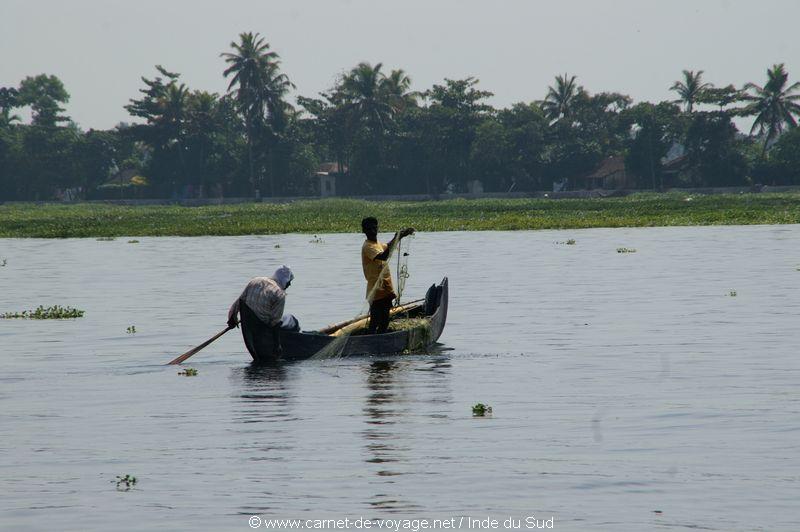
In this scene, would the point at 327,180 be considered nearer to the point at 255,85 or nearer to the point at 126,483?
the point at 255,85

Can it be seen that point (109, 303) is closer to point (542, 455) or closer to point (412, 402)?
point (412, 402)

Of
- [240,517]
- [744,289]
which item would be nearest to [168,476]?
[240,517]

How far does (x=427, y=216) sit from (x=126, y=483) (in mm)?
83165

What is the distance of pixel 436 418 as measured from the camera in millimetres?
16141

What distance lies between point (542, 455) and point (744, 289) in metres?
23.4

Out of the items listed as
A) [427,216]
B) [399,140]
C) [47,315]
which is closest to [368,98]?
[399,140]

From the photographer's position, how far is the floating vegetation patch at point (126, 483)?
41.2ft

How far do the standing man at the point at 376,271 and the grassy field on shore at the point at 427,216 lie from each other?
5759 centimetres

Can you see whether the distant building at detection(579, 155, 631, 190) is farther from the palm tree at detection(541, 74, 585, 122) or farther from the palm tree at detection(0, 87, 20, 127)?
the palm tree at detection(0, 87, 20, 127)

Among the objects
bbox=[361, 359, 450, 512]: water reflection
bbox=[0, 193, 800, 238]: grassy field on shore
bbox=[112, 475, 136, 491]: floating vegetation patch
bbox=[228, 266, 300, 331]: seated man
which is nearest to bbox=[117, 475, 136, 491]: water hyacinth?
bbox=[112, 475, 136, 491]: floating vegetation patch

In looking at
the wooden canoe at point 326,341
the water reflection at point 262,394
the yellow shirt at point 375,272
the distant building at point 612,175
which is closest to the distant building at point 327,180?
the distant building at point 612,175

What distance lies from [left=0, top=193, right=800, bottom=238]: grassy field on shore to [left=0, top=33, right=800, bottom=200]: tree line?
507 inches

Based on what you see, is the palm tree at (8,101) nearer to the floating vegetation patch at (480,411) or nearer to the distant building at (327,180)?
the distant building at (327,180)

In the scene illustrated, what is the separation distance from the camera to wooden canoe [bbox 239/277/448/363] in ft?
68.8
